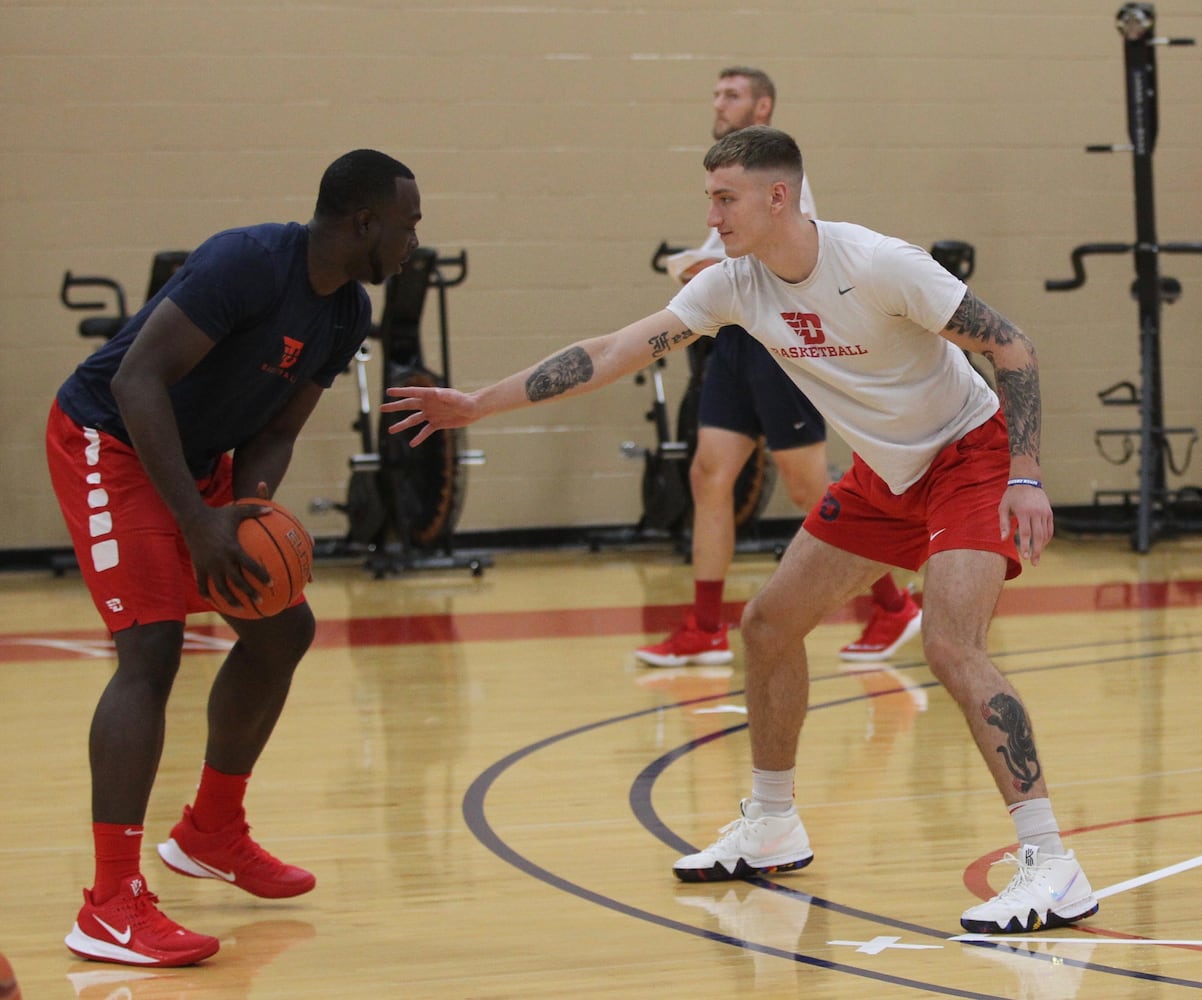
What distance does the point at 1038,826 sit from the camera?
3.11m

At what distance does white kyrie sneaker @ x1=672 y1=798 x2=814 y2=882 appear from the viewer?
349 centimetres

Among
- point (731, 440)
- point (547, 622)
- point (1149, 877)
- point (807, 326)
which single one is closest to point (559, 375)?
point (807, 326)

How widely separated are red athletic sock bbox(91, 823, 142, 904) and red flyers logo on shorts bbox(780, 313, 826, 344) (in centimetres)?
154

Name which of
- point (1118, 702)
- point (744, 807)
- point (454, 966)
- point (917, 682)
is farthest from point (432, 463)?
point (454, 966)

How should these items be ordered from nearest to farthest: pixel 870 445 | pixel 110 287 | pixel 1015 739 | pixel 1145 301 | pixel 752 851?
pixel 1015 739 → pixel 870 445 → pixel 752 851 → pixel 110 287 → pixel 1145 301

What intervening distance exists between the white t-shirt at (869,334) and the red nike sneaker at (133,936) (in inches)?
59.4

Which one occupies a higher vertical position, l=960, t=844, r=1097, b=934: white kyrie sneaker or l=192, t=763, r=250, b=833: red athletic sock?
l=192, t=763, r=250, b=833: red athletic sock

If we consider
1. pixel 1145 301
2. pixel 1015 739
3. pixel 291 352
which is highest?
pixel 1145 301

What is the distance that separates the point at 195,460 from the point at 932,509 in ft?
4.68

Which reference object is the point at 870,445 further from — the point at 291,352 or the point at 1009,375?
the point at 291,352

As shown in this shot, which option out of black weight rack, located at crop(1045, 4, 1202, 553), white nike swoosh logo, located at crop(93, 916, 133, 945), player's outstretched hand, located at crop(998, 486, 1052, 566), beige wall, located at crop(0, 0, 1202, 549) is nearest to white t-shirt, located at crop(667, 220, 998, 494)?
player's outstretched hand, located at crop(998, 486, 1052, 566)

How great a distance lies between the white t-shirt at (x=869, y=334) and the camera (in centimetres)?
321

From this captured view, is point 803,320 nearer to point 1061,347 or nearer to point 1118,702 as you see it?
point 1118,702

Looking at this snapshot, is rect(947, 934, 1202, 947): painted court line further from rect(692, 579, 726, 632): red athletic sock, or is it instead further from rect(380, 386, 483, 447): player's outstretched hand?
rect(692, 579, 726, 632): red athletic sock
